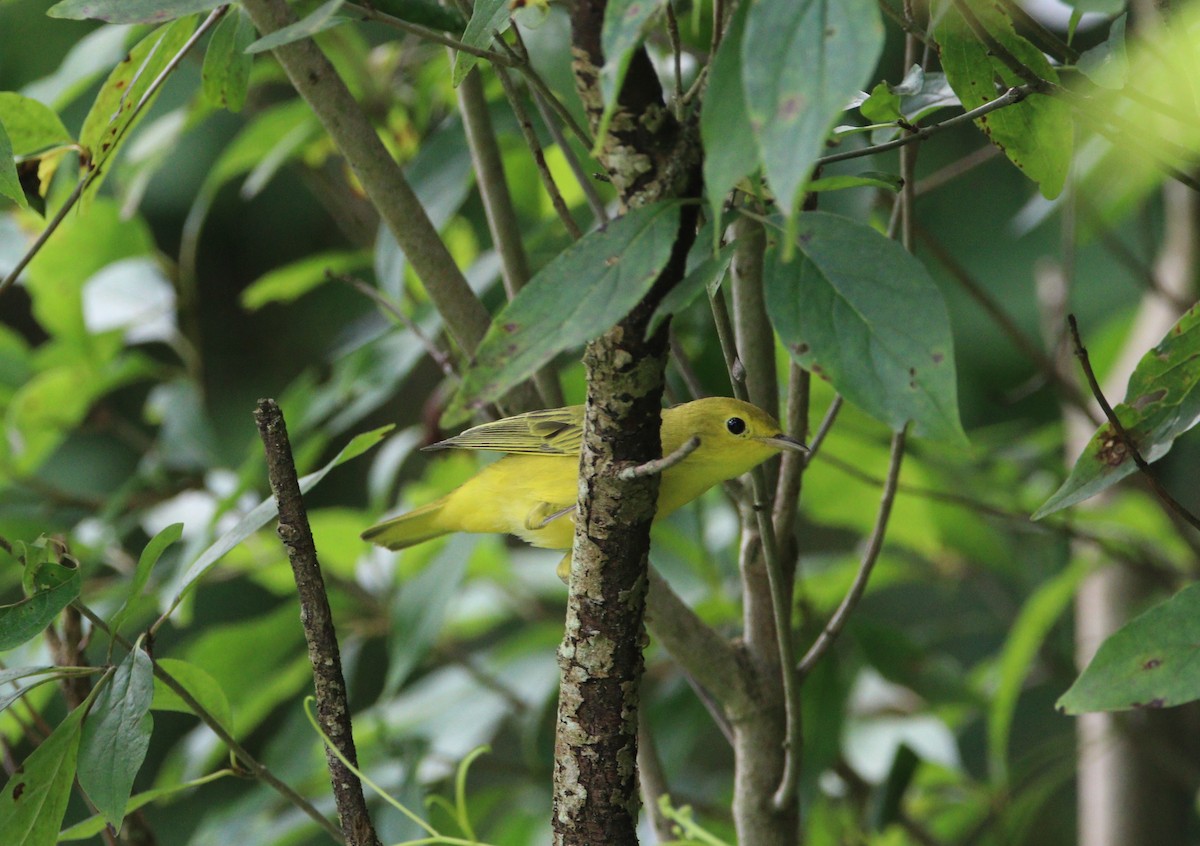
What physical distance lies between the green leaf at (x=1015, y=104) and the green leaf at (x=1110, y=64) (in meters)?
0.03

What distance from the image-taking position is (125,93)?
986mm

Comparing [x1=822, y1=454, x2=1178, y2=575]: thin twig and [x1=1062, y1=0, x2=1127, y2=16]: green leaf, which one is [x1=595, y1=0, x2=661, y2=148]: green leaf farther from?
[x1=822, y1=454, x2=1178, y2=575]: thin twig

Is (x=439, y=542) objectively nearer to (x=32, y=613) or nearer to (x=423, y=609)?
(x=423, y=609)

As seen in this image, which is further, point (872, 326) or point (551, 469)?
point (551, 469)

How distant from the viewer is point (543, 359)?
581mm

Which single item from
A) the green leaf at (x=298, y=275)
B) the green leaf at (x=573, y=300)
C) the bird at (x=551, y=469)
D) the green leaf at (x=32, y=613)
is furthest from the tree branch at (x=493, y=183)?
the green leaf at (x=298, y=275)

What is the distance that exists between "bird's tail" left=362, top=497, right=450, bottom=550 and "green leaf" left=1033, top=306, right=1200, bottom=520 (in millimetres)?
1001

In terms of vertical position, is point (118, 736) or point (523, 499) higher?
point (118, 736)

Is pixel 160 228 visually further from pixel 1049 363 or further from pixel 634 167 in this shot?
pixel 634 167

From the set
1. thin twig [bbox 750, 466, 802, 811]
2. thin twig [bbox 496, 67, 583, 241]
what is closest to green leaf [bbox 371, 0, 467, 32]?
thin twig [bbox 496, 67, 583, 241]

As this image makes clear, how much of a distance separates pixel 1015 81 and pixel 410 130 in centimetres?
144

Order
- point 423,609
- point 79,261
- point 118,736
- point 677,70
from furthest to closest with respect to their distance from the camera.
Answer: point 79,261
point 423,609
point 118,736
point 677,70

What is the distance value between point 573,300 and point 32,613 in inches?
20.7

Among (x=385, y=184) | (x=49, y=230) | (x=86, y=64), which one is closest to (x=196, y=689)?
(x=49, y=230)
